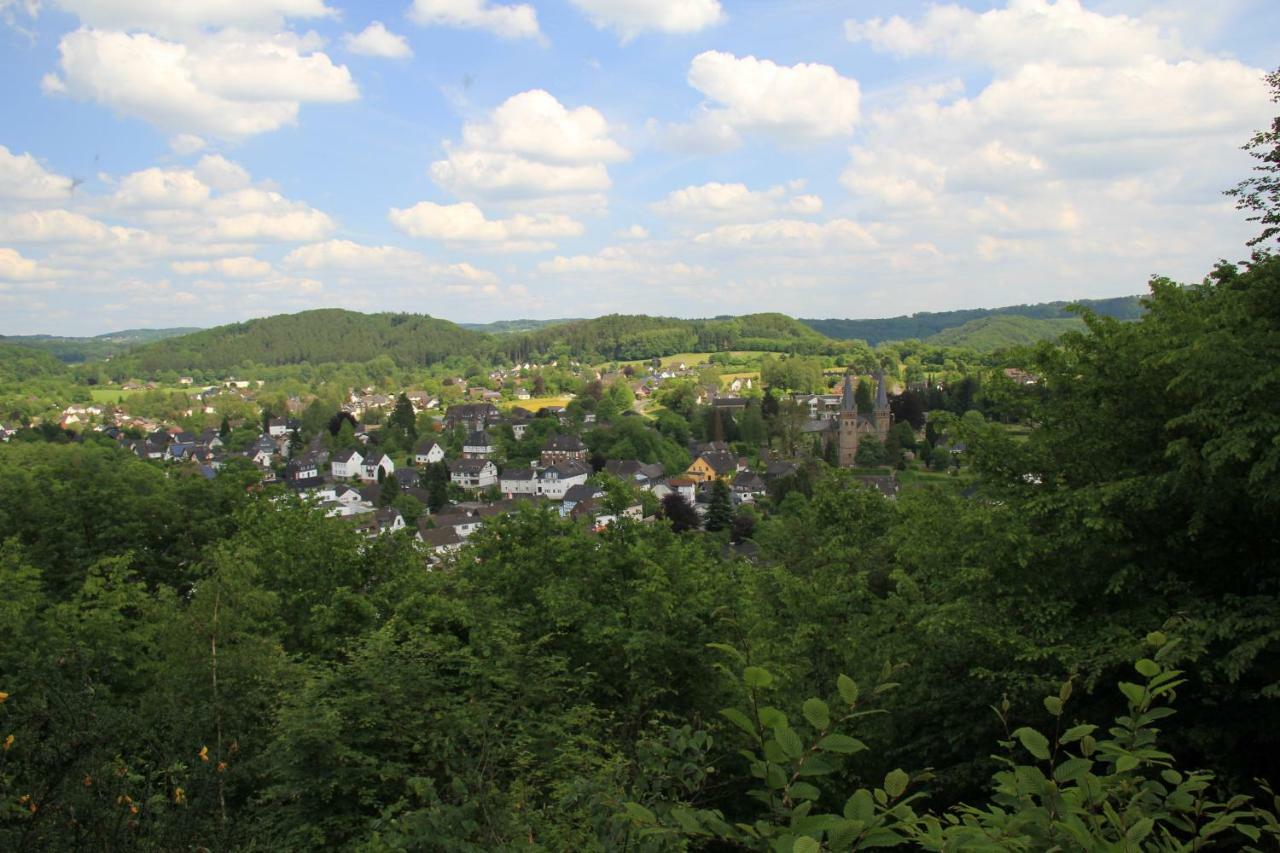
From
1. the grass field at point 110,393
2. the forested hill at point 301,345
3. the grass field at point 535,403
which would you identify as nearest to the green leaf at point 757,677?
the grass field at point 535,403

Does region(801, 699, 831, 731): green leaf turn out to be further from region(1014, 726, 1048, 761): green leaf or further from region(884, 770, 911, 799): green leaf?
region(1014, 726, 1048, 761): green leaf

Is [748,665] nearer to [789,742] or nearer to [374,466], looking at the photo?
[789,742]

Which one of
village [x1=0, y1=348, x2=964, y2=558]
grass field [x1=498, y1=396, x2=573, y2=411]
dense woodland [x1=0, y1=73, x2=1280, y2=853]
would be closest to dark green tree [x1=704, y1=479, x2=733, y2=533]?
village [x1=0, y1=348, x2=964, y2=558]

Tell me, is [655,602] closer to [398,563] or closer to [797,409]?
[398,563]

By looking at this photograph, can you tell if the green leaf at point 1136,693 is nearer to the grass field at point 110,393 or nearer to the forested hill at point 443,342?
the grass field at point 110,393

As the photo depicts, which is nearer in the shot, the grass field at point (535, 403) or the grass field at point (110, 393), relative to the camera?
the grass field at point (535, 403)

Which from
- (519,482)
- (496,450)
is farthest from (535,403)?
(519,482)

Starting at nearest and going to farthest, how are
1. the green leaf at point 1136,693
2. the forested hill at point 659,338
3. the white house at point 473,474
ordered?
1. the green leaf at point 1136,693
2. the white house at point 473,474
3. the forested hill at point 659,338
